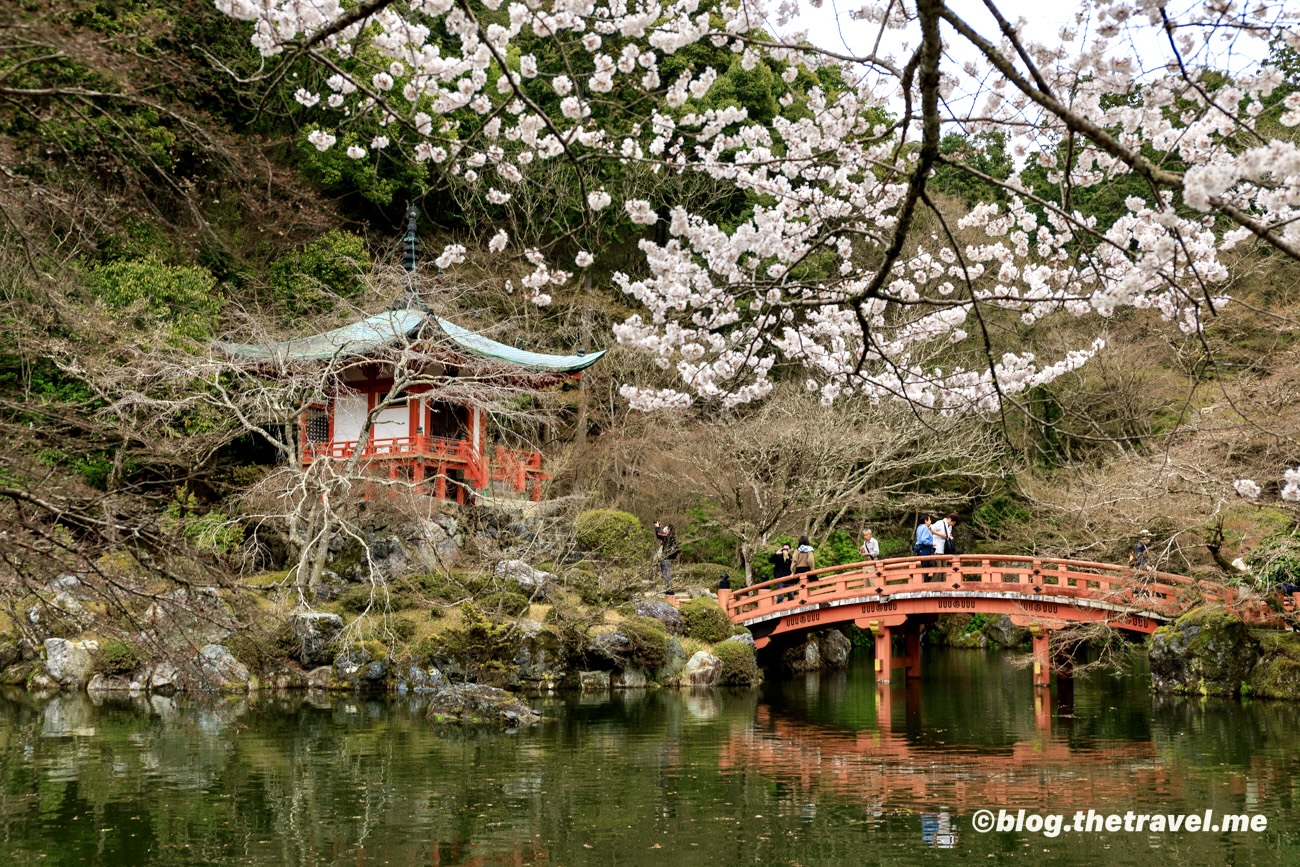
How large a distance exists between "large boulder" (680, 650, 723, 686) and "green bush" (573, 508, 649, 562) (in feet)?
8.67

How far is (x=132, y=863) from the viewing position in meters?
7.05

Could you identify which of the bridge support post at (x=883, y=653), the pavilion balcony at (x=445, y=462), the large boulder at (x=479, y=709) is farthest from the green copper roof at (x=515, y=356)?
the large boulder at (x=479, y=709)

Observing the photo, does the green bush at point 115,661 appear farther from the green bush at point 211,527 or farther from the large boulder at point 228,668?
the green bush at point 211,527

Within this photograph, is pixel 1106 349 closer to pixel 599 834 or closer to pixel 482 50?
pixel 599 834

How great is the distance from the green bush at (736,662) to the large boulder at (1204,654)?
18.7 ft

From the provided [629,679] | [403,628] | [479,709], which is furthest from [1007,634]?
[479,709]

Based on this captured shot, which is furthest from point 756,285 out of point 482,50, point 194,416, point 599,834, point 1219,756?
point 194,416

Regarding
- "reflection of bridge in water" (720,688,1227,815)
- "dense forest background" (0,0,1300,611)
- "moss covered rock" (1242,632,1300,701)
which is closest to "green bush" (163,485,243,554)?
"dense forest background" (0,0,1300,611)

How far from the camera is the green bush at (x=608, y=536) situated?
65.0ft

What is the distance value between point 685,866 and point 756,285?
3.96 meters

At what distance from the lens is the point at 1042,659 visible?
1775 centimetres

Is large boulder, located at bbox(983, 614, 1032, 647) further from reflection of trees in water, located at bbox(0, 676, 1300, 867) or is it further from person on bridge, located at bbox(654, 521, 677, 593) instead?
reflection of trees in water, located at bbox(0, 676, 1300, 867)

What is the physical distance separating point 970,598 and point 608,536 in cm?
588

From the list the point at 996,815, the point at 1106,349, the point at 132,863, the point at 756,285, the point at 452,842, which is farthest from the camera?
the point at 1106,349
